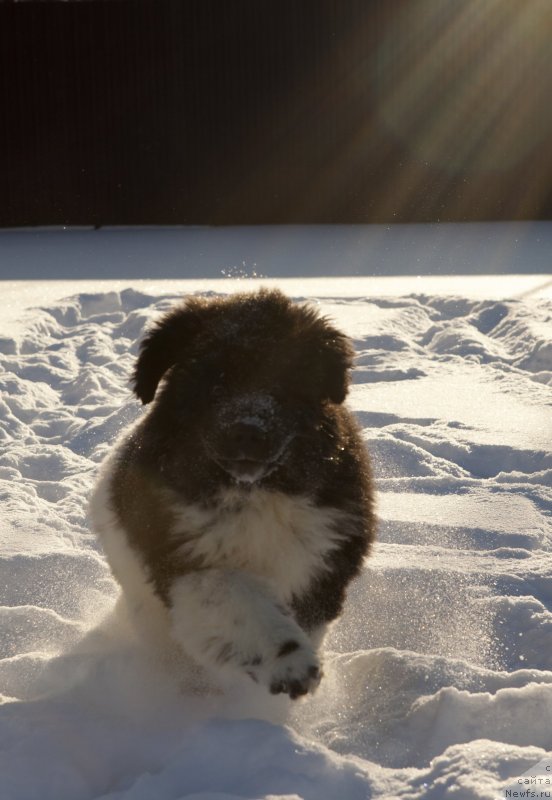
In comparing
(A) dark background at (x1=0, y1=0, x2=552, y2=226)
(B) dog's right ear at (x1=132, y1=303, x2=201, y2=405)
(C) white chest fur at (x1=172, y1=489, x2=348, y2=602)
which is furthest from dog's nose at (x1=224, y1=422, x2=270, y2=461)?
(A) dark background at (x1=0, y1=0, x2=552, y2=226)

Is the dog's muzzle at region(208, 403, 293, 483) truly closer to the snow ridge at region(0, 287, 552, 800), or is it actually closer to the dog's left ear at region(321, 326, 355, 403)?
the dog's left ear at region(321, 326, 355, 403)

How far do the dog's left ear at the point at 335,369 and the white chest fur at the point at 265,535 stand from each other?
388mm

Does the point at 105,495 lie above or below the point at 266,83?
below

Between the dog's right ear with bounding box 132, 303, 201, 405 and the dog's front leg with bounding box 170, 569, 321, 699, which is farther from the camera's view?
the dog's right ear with bounding box 132, 303, 201, 405

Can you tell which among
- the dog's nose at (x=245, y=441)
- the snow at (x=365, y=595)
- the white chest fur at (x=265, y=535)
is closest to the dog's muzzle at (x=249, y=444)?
the dog's nose at (x=245, y=441)

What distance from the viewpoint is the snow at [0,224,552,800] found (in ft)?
10.8

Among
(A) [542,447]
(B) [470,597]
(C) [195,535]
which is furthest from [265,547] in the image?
A: (A) [542,447]

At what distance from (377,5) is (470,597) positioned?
44.8 feet

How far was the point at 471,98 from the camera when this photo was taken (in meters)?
16.8

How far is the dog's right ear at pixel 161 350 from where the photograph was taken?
13.0ft

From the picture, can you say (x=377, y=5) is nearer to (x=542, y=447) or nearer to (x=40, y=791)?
(x=542, y=447)

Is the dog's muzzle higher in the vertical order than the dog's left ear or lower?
lower

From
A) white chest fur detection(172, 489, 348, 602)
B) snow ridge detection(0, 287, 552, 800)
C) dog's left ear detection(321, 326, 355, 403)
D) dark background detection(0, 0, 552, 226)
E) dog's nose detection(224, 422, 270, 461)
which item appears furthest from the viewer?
dark background detection(0, 0, 552, 226)

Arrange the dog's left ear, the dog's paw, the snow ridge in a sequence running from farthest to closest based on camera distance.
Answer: the dog's left ear
the dog's paw
the snow ridge
